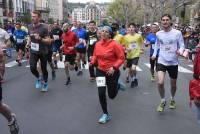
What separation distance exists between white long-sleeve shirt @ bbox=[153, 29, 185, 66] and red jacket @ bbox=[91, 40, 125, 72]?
1039 millimetres

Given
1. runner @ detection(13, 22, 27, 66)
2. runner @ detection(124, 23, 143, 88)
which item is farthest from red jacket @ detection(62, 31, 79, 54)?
runner @ detection(13, 22, 27, 66)

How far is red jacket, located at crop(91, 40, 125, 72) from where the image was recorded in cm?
686

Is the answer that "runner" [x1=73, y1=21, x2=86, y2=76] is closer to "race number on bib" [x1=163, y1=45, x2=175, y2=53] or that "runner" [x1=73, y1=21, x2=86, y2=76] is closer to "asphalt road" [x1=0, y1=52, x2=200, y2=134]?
"asphalt road" [x1=0, y1=52, x2=200, y2=134]

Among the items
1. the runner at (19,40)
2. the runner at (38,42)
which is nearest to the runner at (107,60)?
the runner at (38,42)

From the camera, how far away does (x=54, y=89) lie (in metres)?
10.3

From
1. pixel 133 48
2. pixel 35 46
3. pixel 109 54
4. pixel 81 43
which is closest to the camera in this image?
pixel 109 54

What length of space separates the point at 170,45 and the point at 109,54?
4.37 feet

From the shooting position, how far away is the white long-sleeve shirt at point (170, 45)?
294 inches

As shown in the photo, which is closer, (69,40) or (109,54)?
(109,54)

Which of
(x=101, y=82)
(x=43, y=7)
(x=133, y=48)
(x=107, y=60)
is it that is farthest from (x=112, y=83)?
(x=43, y=7)

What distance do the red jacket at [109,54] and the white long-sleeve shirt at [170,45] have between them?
1.04m

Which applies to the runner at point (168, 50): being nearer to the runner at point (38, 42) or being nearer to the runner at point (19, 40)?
the runner at point (38, 42)

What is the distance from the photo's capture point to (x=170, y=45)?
7496 millimetres

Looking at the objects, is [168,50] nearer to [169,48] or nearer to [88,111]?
[169,48]
